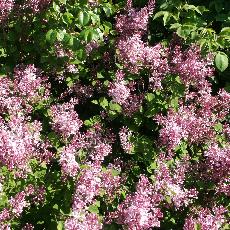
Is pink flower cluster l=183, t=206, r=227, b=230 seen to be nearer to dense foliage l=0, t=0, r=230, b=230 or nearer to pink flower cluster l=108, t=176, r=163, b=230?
dense foliage l=0, t=0, r=230, b=230

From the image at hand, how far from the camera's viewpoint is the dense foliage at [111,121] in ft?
10.3

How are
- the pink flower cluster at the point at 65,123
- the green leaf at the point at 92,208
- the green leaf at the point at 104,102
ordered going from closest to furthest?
the green leaf at the point at 92,208 < the pink flower cluster at the point at 65,123 < the green leaf at the point at 104,102

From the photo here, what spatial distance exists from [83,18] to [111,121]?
3.41 feet

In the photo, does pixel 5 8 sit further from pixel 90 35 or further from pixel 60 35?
pixel 90 35

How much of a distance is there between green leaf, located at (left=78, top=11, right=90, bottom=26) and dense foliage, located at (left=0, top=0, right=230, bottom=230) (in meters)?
0.01

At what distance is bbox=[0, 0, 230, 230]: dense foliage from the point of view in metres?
3.15

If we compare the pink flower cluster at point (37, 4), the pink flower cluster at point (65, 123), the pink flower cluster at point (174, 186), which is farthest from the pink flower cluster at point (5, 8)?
the pink flower cluster at point (174, 186)

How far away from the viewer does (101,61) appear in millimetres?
4578

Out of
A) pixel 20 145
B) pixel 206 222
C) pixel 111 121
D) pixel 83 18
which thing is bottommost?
pixel 111 121

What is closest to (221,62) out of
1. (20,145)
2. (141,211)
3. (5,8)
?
(141,211)

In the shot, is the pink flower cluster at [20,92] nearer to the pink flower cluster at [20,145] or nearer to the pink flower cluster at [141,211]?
the pink flower cluster at [20,145]

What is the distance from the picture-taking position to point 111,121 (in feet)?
14.3

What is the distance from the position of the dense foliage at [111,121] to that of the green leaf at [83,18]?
0.04ft

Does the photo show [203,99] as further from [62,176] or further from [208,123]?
[62,176]
